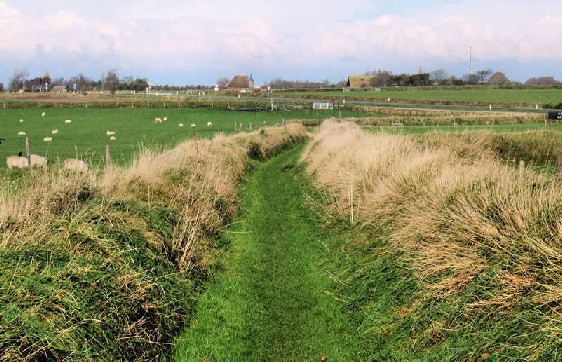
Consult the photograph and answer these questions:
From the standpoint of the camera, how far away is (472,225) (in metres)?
6.84

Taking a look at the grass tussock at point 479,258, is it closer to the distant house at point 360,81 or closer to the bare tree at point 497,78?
the distant house at point 360,81

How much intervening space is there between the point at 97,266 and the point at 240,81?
147 m

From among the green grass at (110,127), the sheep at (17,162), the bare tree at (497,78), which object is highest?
the bare tree at (497,78)

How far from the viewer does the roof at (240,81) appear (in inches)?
5778

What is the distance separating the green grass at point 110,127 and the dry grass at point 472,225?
17709 millimetres

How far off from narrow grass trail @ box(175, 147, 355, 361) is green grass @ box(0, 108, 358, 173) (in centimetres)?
1482

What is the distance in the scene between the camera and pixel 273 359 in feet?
20.6

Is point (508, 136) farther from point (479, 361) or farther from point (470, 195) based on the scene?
point (479, 361)

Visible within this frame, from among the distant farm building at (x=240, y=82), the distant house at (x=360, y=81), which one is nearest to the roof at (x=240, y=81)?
the distant farm building at (x=240, y=82)

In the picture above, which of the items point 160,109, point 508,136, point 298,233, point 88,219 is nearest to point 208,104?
point 160,109

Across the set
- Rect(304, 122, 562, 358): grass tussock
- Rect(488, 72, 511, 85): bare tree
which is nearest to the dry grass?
Rect(304, 122, 562, 358): grass tussock

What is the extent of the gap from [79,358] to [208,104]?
73.7 meters

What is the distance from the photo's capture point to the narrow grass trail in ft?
21.3

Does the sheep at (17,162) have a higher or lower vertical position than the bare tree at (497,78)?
lower
